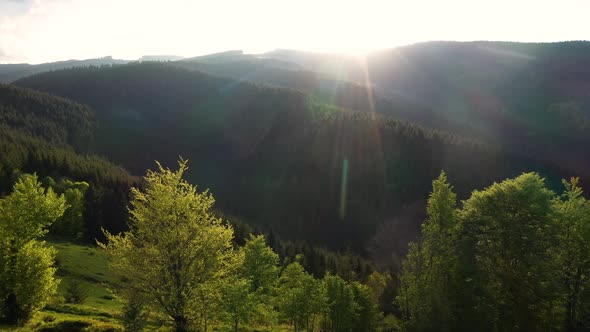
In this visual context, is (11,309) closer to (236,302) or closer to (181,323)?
(181,323)

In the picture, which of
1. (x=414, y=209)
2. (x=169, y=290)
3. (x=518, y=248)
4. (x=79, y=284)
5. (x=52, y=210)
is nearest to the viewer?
(x=169, y=290)

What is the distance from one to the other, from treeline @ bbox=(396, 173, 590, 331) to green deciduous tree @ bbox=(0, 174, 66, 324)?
34.7 metres

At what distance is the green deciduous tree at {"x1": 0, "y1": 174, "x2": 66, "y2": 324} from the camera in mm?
30781

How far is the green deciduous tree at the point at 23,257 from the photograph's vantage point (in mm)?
30781

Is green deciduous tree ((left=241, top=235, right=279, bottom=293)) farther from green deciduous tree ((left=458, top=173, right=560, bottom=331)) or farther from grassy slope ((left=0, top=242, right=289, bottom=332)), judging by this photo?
green deciduous tree ((left=458, top=173, right=560, bottom=331))

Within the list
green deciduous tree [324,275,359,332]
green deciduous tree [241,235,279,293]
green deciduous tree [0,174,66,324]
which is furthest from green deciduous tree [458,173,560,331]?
green deciduous tree [0,174,66,324]

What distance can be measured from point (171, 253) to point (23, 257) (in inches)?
555

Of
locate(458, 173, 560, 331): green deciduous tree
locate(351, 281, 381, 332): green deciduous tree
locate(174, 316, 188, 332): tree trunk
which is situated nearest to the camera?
locate(174, 316, 188, 332): tree trunk

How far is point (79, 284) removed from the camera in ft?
190

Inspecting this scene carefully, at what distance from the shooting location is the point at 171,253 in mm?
27250

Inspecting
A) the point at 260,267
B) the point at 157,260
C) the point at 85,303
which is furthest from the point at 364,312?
the point at 85,303

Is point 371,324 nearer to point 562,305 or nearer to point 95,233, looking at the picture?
point 562,305

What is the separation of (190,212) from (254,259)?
106ft

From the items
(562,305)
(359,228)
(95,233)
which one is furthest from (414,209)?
(562,305)
